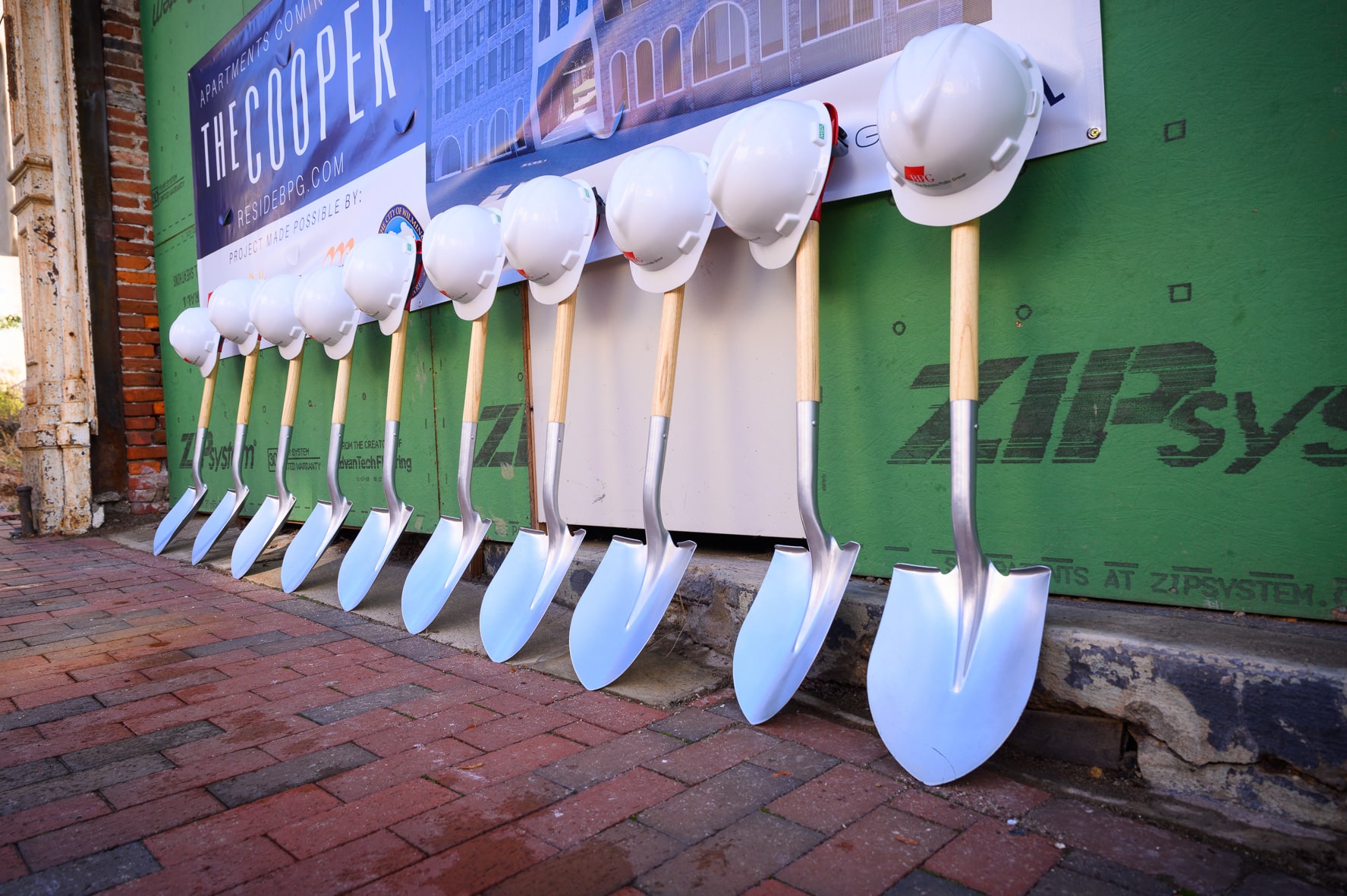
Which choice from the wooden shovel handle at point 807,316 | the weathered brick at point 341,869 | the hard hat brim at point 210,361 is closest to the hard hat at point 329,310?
the hard hat brim at point 210,361

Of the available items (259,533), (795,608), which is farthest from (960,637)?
(259,533)

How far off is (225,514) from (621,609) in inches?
121

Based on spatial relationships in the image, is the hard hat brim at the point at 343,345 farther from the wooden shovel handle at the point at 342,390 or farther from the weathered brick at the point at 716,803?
the weathered brick at the point at 716,803

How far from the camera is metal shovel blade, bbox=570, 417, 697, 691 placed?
2.06 meters

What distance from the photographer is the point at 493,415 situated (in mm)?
3230

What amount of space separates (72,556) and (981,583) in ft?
16.5

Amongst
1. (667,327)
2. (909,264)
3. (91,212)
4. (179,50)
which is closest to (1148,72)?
(909,264)

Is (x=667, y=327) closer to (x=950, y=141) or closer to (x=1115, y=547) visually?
(x=950, y=141)

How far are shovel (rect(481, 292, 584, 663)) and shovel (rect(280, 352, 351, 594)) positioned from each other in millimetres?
1235

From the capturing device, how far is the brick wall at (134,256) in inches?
226

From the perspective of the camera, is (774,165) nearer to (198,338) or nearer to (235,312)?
(235,312)

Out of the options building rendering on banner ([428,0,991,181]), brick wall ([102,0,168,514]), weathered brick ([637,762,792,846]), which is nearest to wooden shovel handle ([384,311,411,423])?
building rendering on banner ([428,0,991,181])

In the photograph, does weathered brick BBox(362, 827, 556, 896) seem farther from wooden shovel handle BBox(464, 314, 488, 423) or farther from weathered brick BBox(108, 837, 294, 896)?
wooden shovel handle BBox(464, 314, 488, 423)

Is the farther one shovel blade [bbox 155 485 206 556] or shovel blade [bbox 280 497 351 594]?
shovel blade [bbox 155 485 206 556]
